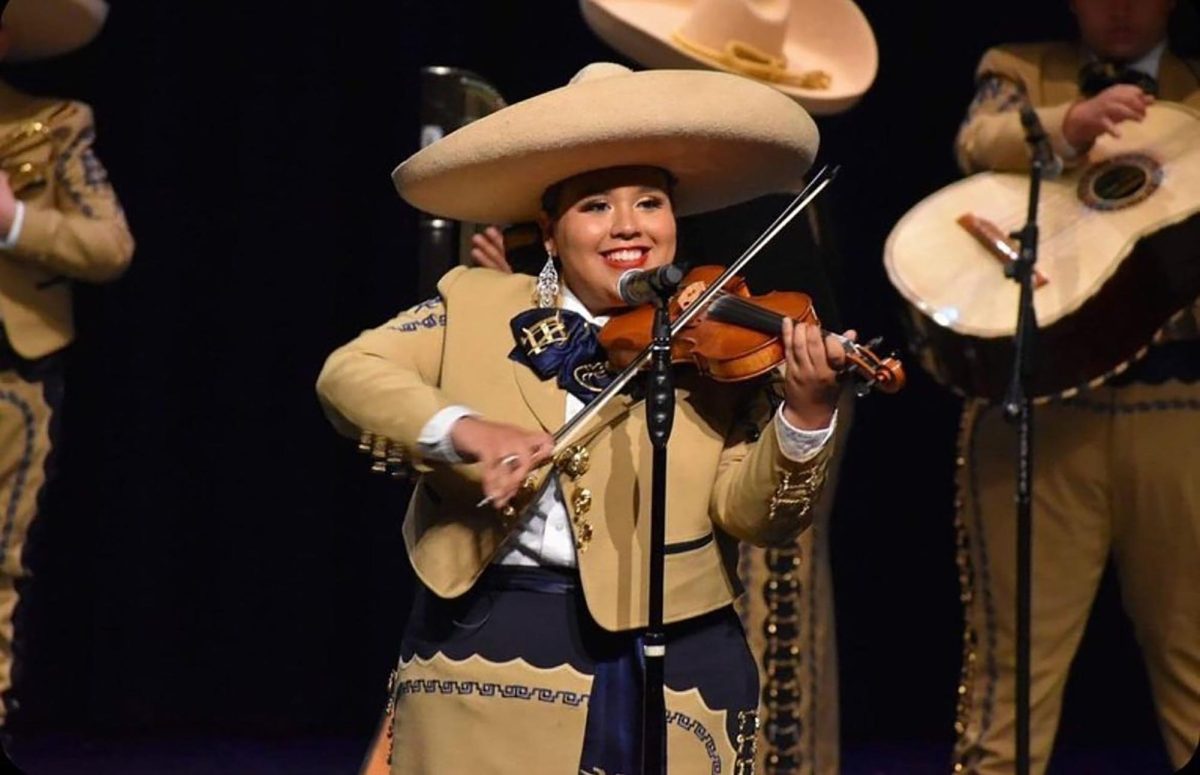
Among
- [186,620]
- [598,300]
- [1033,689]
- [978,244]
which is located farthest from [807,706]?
[186,620]

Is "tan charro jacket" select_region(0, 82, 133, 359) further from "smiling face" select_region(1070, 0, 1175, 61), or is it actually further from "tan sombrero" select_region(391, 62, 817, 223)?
"smiling face" select_region(1070, 0, 1175, 61)

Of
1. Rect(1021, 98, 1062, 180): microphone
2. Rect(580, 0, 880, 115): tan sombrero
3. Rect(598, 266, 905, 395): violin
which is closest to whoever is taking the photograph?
Rect(598, 266, 905, 395): violin

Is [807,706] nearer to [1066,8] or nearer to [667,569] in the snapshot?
[667,569]

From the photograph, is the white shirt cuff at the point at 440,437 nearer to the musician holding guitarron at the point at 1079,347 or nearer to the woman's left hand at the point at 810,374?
the woman's left hand at the point at 810,374

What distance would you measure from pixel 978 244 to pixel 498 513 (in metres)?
1.29

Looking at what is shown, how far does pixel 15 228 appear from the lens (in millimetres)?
3998

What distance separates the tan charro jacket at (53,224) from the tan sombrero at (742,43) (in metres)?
1.10

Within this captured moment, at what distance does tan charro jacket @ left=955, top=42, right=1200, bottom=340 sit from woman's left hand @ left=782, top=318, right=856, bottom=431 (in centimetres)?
126

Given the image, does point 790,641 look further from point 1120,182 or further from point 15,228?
point 15,228

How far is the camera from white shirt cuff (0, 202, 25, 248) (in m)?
4.00

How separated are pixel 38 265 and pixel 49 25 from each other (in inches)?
20.3

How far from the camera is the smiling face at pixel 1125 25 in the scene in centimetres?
365

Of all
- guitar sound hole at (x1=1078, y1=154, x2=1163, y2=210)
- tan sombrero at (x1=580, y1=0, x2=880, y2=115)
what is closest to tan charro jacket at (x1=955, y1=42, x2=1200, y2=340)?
guitar sound hole at (x1=1078, y1=154, x2=1163, y2=210)

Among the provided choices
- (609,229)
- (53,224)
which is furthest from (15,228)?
(609,229)
